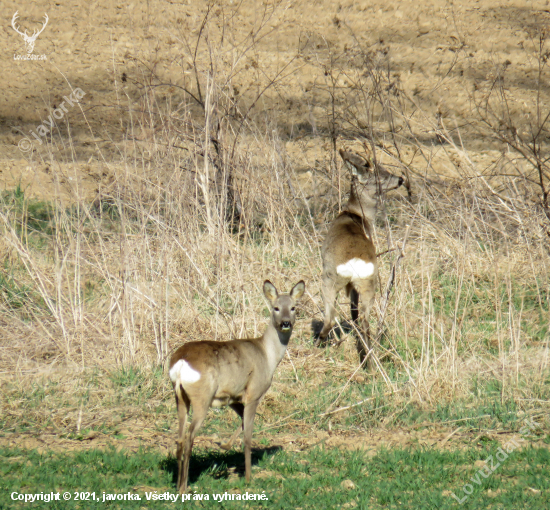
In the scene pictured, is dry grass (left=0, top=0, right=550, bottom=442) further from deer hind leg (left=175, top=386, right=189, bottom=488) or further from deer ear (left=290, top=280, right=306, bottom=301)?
deer hind leg (left=175, top=386, right=189, bottom=488)

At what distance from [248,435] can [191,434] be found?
587 millimetres

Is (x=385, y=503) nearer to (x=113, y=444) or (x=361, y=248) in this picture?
(x=113, y=444)

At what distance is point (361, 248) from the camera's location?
7188 mm

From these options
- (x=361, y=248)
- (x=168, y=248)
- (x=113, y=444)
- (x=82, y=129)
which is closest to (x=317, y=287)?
(x=361, y=248)

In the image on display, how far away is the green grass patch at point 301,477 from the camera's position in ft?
15.5

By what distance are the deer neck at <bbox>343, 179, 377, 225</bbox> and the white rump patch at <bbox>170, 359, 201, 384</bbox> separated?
3937mm

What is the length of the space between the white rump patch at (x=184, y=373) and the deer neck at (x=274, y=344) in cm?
92

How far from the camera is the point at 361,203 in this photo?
326 inches

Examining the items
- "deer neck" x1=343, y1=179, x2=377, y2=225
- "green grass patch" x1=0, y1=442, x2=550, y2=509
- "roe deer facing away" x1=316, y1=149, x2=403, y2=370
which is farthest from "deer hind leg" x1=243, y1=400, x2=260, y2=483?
"deer neck" x1=343, y1=179, x2=377, y2=225

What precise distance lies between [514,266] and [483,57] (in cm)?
738

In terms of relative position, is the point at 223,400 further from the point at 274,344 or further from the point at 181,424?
the point at 274,344

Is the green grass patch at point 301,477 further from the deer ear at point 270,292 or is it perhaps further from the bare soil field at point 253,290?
the deer ear at point 270,292

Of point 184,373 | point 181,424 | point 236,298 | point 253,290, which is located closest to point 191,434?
point 181,424

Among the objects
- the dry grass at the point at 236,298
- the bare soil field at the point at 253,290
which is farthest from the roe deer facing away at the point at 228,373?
the dry grass at the point at 236,298
